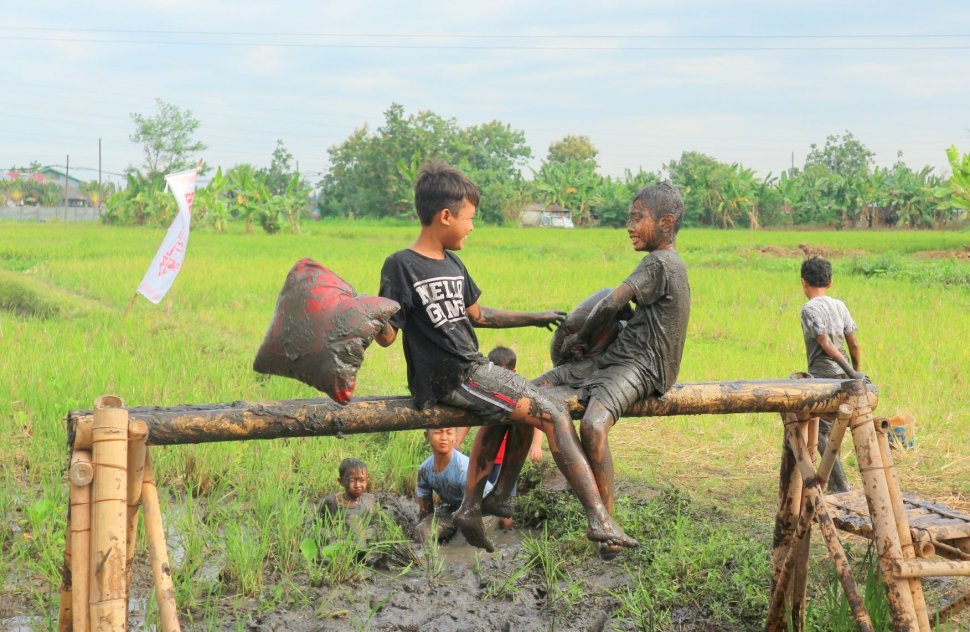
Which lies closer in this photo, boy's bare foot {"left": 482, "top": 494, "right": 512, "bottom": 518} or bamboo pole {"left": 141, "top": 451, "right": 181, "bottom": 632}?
bamboo pole {"left": 141, "top": 451, "right": 181, "bottom": 632}

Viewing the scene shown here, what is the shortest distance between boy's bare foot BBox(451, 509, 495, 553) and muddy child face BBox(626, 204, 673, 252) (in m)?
1.23

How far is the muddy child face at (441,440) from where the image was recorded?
4.36 m

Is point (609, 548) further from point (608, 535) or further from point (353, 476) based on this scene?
point (353, 476)

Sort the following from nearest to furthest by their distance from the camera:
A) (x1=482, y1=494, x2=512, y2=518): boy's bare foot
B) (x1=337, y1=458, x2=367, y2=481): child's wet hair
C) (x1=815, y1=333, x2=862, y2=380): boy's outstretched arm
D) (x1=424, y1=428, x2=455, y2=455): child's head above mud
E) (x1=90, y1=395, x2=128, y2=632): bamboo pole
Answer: (x1=90, y1=395, x2=128, y2=632): bamboo pole → (x1=482, y1=494, x2=512, y2=518): boy's bare foot → (x1=337, y1=458, x2=367, y2=481): child's wet hair → (x1=424, y1=428, x2=455, y2=455): child's head above mud → (x1=815, y1=333, x2=862, y2=380): boy's outstretched arm

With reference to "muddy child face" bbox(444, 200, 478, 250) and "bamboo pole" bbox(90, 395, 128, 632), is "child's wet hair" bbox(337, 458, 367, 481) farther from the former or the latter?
"bamboo pole" bbox(90, 395, 128, 632)

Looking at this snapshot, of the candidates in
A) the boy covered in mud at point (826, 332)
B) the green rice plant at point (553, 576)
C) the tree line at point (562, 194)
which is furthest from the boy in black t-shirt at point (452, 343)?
the tree line at point (562, 194)

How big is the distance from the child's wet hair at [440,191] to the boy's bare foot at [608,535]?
3.75 ft

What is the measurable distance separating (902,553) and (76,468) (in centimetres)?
255

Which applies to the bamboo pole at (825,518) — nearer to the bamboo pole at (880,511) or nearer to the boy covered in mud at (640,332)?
the bamboo pole at (880,511)

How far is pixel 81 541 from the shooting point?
2.75 metres

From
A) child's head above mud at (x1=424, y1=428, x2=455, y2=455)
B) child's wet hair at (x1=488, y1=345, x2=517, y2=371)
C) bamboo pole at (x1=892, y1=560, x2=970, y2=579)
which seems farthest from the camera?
child's wet hair at (x1=488, y1=345, x2=517, y2=371)

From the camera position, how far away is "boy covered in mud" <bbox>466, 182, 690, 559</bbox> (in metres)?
3.35

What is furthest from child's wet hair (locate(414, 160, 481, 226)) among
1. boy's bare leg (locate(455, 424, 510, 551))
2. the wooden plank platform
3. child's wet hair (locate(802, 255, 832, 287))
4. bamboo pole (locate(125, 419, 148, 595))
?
child's wet hair (locate(802, 255, 832, 287))

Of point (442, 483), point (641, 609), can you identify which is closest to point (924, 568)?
point (641, 609)
